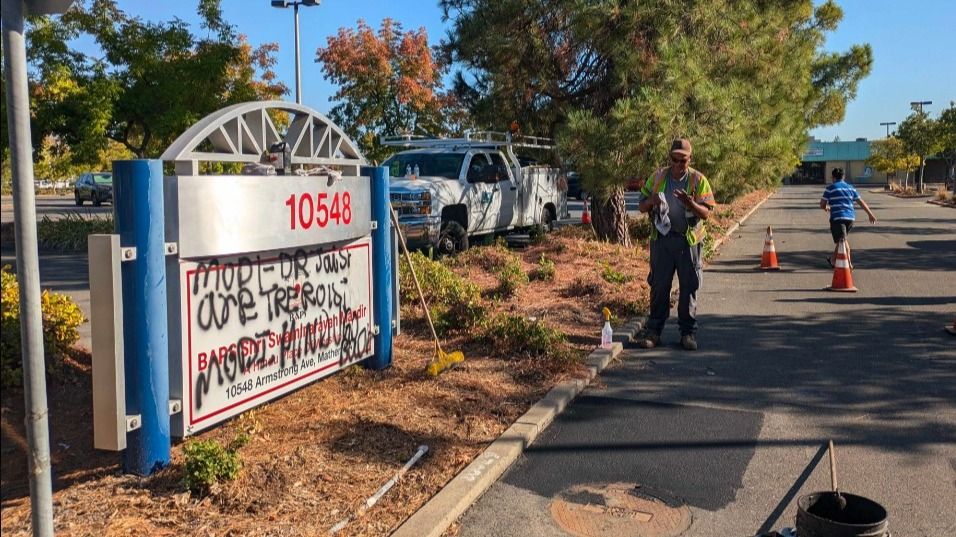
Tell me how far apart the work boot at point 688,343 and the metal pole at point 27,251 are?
6.14 metres

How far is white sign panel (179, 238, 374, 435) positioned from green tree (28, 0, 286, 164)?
28.7 ft

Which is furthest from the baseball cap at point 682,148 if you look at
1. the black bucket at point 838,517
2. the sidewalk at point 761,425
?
the black bucket at point 838,517

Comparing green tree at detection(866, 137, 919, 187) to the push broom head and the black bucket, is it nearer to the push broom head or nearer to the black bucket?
the push broom head

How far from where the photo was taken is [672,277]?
25.7ft

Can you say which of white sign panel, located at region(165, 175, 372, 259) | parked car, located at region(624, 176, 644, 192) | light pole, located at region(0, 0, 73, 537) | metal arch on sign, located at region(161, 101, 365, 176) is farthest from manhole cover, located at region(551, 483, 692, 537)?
parked car, located at region(624, 176, 644, 192)

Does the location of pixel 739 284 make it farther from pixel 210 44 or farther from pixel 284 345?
pixel 210 44

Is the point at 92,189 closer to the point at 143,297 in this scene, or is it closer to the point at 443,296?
the point at 443,296

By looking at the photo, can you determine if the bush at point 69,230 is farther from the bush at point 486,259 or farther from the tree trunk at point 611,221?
the tree trunk at point 611,221

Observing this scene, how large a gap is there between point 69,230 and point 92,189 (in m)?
5.13

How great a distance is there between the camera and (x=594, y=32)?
12633 millimetres

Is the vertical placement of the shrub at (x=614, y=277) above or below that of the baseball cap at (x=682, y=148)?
below

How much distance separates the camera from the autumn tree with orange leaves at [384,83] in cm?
2878

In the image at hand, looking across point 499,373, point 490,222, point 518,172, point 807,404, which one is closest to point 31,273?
point 499,373

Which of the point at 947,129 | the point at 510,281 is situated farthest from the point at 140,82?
the point at 947,129
